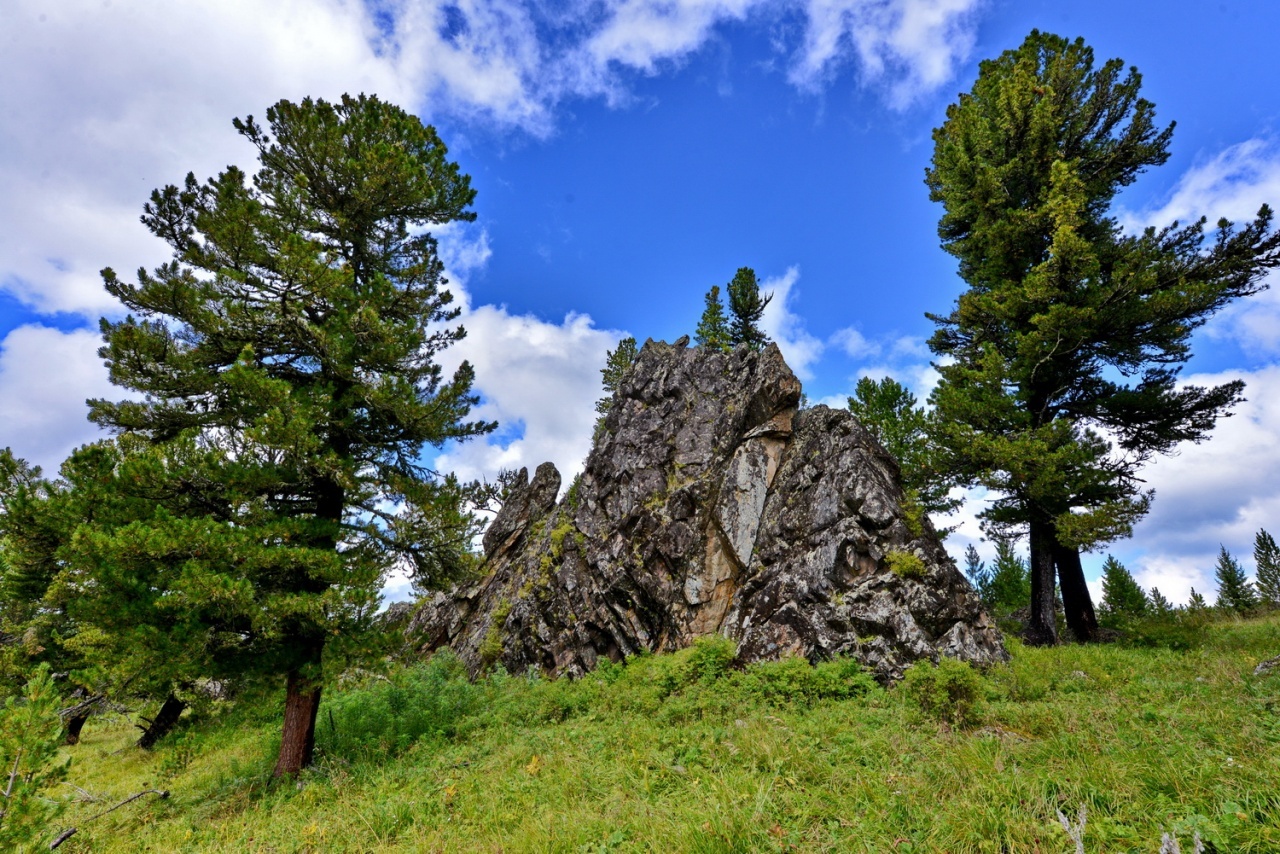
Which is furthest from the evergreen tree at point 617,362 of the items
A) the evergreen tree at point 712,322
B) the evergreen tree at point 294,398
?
the evergreen tree at point 294,398

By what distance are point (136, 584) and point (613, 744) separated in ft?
26.5

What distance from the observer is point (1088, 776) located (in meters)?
4.79

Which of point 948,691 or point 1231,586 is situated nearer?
point 948,691

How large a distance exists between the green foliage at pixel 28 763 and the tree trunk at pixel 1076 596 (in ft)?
67.4

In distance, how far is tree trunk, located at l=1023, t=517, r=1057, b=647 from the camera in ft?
46.1

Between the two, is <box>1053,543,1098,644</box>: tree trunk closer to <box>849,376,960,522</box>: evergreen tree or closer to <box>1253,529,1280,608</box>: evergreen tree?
<box>849,376,960,522</box>: evergreen tree

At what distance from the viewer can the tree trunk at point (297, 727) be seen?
9.39 m

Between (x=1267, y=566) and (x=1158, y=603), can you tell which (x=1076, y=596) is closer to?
(x=1158, y=603)

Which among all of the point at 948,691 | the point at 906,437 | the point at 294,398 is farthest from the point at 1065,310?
the point at 294,398

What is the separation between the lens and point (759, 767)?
660cm

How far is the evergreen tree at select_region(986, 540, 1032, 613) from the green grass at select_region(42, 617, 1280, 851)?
536 inches

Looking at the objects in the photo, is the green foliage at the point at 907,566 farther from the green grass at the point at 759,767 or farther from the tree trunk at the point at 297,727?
the tree trunk at the point at 297,727

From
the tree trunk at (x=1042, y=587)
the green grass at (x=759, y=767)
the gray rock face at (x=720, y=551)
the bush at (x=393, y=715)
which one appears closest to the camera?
the green grass at (x=759, y=767)

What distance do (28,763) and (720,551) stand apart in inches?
547
